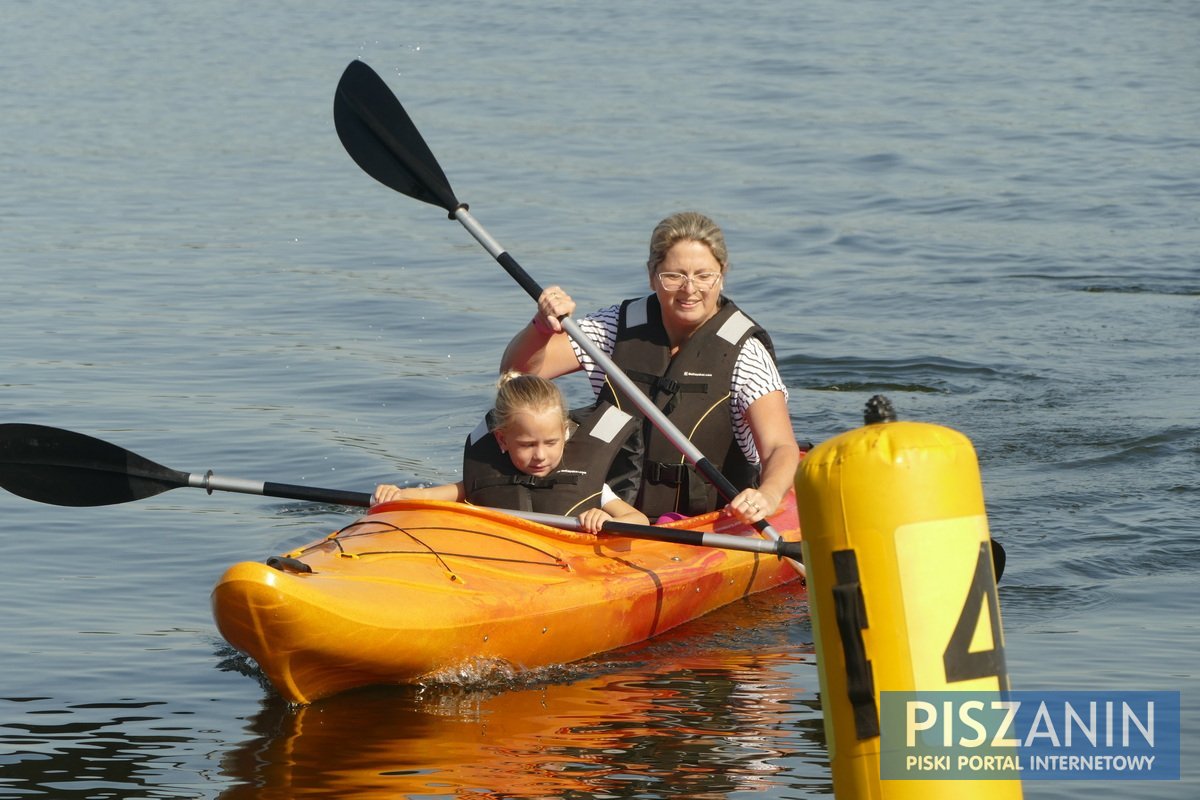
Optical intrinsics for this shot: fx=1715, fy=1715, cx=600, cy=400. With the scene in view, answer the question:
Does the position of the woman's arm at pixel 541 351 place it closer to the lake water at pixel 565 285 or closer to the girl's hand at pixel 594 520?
the girl's hand at pixel 594 520

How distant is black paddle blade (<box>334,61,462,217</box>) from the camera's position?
21.2 feet

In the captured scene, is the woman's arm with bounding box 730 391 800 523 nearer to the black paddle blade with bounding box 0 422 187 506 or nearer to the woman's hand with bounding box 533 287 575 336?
the woman's hand with bounding box 533 287 575 336

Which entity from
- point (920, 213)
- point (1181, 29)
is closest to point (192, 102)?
point (920, 213)

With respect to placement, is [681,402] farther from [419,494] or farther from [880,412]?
[880,412]

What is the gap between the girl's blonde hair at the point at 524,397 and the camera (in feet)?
16.8

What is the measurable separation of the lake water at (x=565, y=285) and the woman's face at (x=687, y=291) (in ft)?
3.29

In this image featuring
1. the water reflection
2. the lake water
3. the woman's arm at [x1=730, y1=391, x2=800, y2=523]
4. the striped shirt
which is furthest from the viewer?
the striped shirt

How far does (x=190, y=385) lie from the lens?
28.3 feet

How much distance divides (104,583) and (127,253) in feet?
20.6

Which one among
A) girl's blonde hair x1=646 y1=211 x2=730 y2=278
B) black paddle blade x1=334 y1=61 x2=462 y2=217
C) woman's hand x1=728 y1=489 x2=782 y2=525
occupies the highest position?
black paddle blade x1=334 y1=61 x2=462 y2=217

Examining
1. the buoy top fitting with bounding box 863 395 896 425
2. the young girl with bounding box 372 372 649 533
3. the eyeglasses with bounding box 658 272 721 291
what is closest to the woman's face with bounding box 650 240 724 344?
→ the eyeglasses with bounding box 658 272 721 291

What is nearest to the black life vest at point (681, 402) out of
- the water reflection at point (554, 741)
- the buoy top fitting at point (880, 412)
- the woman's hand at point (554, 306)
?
the woman's hand at point (554, 306)

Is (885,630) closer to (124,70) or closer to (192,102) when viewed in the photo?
(192,102)

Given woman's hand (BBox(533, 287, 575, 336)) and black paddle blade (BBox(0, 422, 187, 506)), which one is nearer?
black paddle blade (BBox(0, 422, 187, 506))
